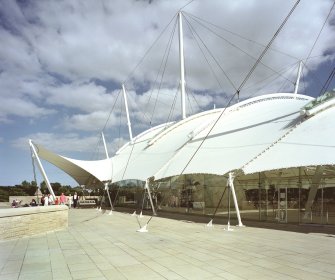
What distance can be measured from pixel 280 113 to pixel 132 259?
52.8 ft

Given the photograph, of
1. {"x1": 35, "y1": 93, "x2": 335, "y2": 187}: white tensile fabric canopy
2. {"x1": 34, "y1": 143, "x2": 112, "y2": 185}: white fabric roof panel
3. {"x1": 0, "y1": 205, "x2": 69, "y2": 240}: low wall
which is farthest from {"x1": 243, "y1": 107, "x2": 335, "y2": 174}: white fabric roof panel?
{"x1": 34, "y1": 143, "x2": 112, "y2": 185}: white fabric roof panel

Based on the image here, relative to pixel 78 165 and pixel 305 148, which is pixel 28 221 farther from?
pixel 78 165

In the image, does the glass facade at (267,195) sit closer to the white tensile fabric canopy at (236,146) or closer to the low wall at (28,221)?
the white tensile fabric canopy at (236,146)

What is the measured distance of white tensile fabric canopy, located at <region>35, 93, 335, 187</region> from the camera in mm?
17188

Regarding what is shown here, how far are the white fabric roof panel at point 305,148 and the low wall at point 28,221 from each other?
8.58 m

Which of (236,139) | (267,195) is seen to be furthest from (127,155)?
(267,195)

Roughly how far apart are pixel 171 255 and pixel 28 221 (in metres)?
6.11

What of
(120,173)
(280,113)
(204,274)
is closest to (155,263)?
(204,274)

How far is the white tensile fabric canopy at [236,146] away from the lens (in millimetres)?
17188

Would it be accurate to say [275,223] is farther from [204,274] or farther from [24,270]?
[24,270]

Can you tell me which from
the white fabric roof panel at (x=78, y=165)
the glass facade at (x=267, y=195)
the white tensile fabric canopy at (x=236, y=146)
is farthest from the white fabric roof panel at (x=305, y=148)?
the white fabric roof panel at (x=78, y=165)

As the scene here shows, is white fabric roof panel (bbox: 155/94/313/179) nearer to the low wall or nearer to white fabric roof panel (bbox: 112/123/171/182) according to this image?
white fabric roof panel (bbox: 112/123/171/182)

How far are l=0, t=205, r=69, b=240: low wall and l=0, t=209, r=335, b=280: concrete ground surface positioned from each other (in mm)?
321

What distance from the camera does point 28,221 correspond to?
14.0 m
